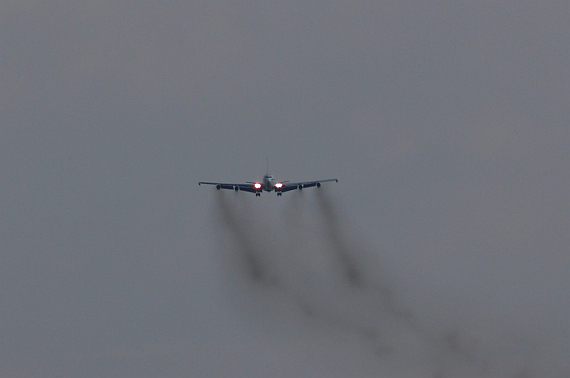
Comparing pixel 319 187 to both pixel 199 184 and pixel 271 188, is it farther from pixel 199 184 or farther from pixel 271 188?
pixel 199 184

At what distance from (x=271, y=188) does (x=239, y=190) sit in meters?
6.56

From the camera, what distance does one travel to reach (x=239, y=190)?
126m

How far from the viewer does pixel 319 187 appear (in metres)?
126

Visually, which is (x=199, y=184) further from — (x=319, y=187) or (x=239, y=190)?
(x=319, y=187)

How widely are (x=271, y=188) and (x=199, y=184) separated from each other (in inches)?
464

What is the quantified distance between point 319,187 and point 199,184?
65.7 feet

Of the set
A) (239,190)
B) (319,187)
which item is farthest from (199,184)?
(319,187)

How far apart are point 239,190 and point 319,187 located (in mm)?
13410

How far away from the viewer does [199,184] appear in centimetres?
12262

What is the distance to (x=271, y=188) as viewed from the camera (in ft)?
400

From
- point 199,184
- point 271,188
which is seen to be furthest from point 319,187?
point 199,184

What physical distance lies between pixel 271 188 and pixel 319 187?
29.3ft
